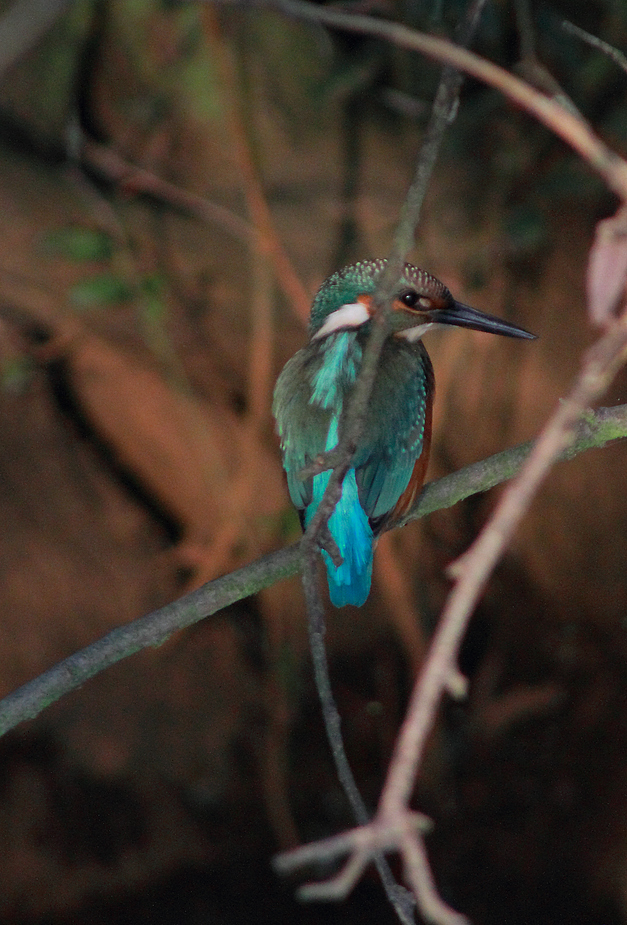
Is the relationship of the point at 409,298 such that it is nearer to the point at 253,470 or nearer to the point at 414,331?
the point at 414,331

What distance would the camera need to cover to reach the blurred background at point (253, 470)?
9.53 ft

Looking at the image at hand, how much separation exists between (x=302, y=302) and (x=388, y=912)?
2.18 m

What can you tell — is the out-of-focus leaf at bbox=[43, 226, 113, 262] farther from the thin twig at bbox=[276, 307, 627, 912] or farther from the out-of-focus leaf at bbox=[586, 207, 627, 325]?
the thin twig at bbox=[276, 307, 627, 912]

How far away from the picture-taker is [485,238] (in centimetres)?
324

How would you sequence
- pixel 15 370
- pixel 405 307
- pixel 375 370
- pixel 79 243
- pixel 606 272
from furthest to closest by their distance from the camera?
pixel 15 370, pixel 79 243, pixel 405 307, pixel 375 370, pixel 606 272

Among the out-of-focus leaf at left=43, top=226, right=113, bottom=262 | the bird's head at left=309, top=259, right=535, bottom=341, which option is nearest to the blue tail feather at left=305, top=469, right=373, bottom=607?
the bird's head at left=309, top=259, right=535, bottom=341

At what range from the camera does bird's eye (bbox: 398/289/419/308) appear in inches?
71.1

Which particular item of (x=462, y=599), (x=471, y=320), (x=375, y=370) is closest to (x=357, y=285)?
(x=471, y=320)

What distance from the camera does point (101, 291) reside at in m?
2.76

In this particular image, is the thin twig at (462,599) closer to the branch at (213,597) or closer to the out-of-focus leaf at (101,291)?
the branch at (213,597)

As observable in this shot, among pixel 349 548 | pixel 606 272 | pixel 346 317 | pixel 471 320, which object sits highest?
pixel 346 317

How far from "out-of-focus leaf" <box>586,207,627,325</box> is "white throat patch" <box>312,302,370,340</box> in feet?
3.94

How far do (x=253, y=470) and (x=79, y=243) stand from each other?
1057 mm

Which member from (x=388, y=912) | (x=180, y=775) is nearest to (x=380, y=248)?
(x=180, y=775)
